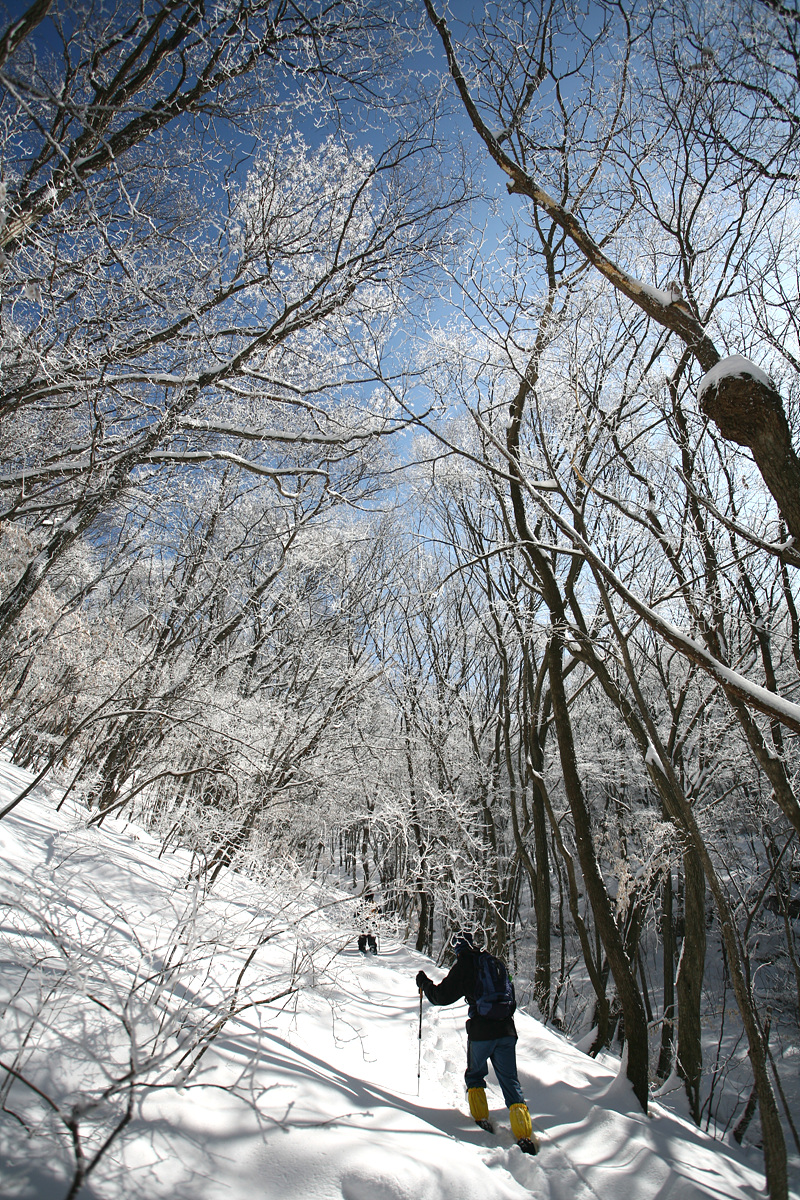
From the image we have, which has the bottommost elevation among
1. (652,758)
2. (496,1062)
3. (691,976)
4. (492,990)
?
(496,1062)

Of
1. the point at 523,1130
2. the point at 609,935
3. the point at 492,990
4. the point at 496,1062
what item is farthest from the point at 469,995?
the point at 609,935

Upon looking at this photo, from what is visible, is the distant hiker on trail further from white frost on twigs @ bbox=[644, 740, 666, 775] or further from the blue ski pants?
white frost on twigs @ bbox=[644, 740, 666, 775]

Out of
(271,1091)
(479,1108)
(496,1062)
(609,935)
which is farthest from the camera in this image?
(609,935)

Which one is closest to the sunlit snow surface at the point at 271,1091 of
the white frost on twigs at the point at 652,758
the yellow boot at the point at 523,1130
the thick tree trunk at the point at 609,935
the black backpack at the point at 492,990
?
the yellow boot at the point at 523,1130

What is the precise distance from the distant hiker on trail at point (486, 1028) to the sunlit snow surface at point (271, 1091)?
0.15 metres

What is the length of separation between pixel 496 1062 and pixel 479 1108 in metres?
0.28

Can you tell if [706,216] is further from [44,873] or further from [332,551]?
[332,551]

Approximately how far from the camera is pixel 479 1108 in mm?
3547

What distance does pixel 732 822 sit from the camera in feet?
43.3

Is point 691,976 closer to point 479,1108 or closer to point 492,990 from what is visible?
point 492,990

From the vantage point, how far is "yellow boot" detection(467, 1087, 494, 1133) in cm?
348

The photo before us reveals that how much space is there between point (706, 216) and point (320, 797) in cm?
1045

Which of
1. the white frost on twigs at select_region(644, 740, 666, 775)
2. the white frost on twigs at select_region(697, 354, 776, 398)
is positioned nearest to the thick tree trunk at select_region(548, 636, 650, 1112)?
the white frost on twigs at select_region(644, 740, 666, 775)

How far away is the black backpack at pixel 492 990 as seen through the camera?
151 inches
